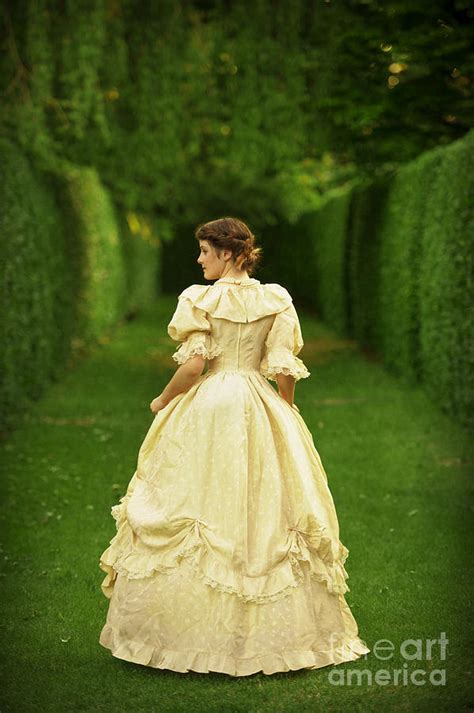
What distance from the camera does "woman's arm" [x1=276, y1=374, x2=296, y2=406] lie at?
15.2ft

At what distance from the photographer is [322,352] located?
16.8 meters

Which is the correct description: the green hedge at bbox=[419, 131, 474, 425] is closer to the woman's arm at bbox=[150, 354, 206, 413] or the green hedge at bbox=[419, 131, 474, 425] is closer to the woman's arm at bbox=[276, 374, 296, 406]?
the woman's arm at bbox=[276, 374, 296, 406]

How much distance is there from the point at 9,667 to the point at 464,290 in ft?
21.1

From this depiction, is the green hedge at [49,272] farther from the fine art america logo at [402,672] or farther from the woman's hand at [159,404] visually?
the fine art america logo at [402,672]

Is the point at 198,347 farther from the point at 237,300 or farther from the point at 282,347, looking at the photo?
the point at 282,347

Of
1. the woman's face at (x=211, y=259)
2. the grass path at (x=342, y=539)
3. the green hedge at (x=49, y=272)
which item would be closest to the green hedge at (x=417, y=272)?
the grass path at (x=342, y=539)

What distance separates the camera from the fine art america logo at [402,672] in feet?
14.1

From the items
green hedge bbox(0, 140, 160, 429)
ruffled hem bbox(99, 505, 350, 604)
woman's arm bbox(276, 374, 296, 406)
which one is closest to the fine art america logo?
ruffled hem bbox(99, 505, 350, 604)

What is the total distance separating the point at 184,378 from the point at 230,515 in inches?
24.6

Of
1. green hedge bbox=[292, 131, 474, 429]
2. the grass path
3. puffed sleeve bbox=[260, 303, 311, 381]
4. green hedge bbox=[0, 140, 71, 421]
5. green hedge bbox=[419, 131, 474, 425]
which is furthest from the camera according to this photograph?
green hedge bbox=[0, 140, 71, 421]

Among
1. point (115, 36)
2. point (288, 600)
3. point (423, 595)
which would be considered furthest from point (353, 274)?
point (288, 600)

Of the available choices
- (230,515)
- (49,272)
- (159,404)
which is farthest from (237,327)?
(49,272)

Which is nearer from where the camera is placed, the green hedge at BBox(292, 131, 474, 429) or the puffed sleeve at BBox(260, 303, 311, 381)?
the puffed sleeve at BBox(260, 303, 311, 381)

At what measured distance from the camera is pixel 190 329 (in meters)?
4.49
